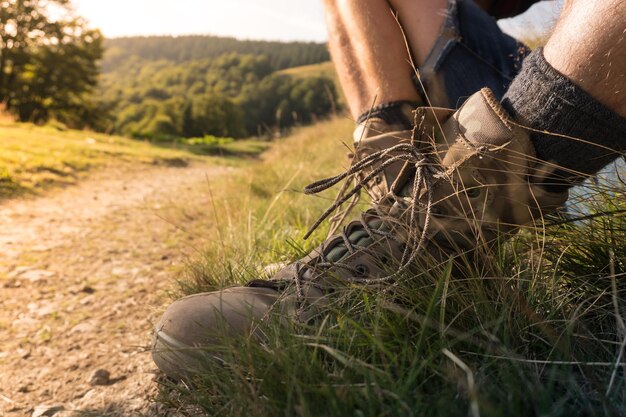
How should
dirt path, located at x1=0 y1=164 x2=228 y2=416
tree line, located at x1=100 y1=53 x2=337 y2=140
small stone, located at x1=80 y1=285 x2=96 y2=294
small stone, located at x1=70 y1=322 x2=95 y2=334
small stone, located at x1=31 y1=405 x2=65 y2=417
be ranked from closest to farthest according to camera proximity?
1. small stone, located at x1=31 y1=405 x2=65 y2=417
2. dirt path, located at x1=0 y1=164 x2=228 y2=416
3. small stone, located at x1=70 y1=322 x2=95 y2=334
4. small stone, located at x1=80 y1=285 x2=96 y2=294
5. tree line, located at x1=100 y1=53 x2=337 y2=140

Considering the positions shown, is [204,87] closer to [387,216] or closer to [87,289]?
[87,289]

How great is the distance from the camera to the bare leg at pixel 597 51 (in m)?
0.87

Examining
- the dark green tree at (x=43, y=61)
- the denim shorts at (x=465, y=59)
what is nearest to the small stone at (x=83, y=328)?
the denim shorts at (x=465, y=59)

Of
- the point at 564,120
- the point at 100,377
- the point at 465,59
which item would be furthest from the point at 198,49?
the point at 564,120

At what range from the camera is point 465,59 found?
140 cm

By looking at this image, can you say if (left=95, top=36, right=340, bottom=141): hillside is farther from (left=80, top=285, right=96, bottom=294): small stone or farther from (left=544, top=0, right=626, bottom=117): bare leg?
(left=544, top=0, right=626, bottom=117): bare leg

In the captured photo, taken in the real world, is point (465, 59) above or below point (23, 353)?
above

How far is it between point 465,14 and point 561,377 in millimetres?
1053

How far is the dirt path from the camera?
127 cm

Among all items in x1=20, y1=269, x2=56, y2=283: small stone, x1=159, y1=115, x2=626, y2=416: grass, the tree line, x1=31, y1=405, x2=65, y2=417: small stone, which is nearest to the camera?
x1=159, y1=115, x2=626, y2=416: grass

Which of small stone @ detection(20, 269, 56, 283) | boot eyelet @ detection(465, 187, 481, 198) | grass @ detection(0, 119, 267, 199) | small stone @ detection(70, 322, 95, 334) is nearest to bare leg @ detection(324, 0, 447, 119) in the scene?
boot eyelet @ detection(465, 187, 481, 198)

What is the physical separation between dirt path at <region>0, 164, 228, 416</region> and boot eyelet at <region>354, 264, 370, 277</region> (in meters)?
0.44

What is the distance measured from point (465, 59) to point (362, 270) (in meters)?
0.70

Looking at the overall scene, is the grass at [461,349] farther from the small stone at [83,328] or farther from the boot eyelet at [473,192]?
the small stone at [83,328]
